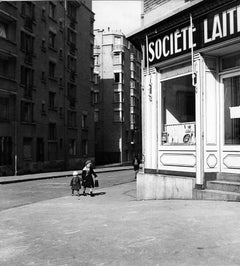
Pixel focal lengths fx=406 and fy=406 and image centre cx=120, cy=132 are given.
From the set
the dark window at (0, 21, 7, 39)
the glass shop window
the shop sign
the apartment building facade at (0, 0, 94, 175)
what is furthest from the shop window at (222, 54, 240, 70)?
the dark window at (0, 21, 7, 39)

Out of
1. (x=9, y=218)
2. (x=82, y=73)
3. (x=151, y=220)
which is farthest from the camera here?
(x=82, y=73)

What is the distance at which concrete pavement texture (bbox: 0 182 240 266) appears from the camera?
577 cm

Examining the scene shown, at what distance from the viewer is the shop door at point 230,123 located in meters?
10.7

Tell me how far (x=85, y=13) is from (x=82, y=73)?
7.32 m

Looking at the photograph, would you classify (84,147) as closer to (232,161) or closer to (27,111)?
(27,111)

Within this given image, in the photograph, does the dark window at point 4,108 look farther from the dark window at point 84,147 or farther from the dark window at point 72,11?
the dark window at point 72,11

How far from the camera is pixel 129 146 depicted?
65812mm

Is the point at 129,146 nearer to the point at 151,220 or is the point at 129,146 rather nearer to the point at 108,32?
the point at 108,32

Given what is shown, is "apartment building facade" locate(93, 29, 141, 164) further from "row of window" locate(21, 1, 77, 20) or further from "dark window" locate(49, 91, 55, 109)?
"dark window" locate(49, 91, 55, 109)

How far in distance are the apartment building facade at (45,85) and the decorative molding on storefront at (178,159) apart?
21.7 meters

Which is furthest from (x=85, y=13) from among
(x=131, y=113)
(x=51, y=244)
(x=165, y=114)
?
(x=51, y=244)

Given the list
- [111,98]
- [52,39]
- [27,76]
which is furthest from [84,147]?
[111,98]

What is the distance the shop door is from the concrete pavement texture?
4.91 feet

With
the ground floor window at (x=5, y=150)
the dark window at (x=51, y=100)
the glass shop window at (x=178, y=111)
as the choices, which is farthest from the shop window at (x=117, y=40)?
the glass shop window at (x=178, y=111)
